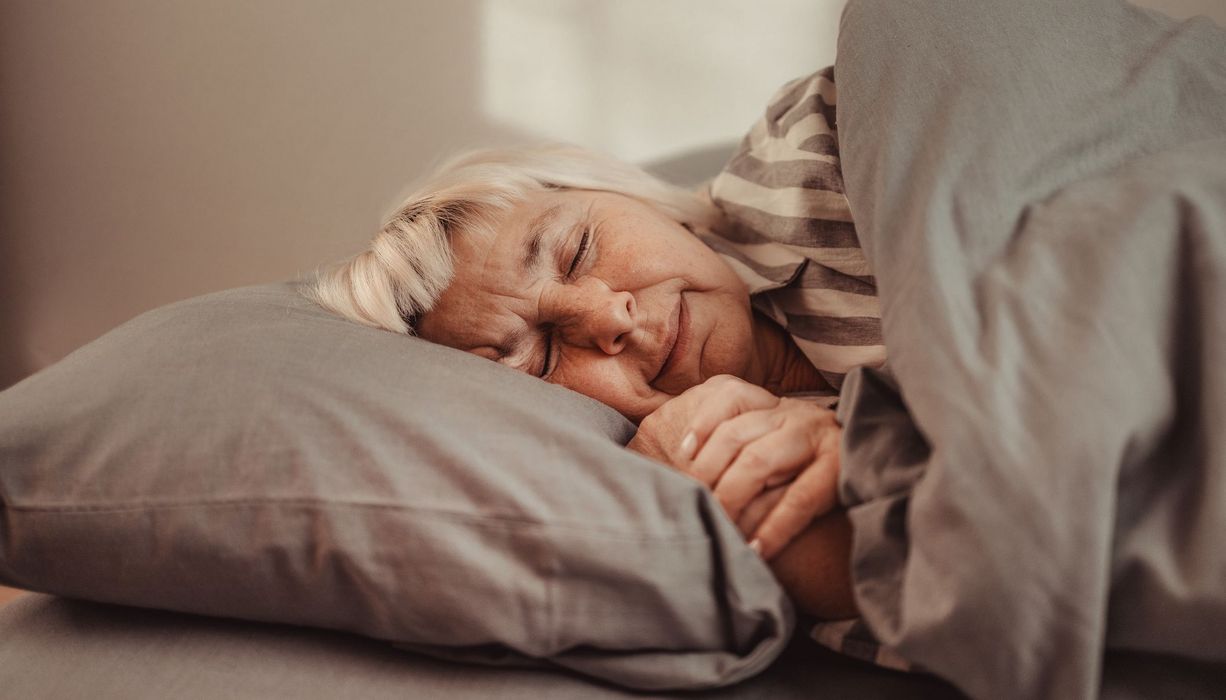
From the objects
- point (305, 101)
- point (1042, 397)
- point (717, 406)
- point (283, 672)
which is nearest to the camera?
point (1042, 397)

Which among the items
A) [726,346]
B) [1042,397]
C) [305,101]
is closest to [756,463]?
[1042,397]

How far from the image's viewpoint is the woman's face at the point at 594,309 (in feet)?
3.04

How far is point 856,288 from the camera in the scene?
36.9 inches

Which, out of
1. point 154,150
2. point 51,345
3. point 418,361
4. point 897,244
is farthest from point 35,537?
point 51,345

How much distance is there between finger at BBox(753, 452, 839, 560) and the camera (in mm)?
637

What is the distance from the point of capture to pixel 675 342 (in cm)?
94

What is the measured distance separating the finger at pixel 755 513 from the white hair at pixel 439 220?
1.53 feet

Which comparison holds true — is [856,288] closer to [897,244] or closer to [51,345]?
[897,244]

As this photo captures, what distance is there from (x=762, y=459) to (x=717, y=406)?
0.10 m

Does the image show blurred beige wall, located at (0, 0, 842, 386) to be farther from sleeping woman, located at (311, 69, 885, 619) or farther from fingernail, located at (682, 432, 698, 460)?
fingernail, located at (682, 432, 698, 460)

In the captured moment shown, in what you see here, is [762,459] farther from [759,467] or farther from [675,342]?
[675,342]

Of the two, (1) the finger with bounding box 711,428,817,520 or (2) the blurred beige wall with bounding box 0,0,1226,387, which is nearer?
(1) the finger with bounding box 711,428,817,520

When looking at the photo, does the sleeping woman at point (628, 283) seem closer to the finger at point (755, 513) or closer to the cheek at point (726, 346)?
the cheek at point (726, 346)

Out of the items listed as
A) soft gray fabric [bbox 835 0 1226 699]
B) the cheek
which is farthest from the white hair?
soft gray fabric [bbox 835 0 1226 699]
